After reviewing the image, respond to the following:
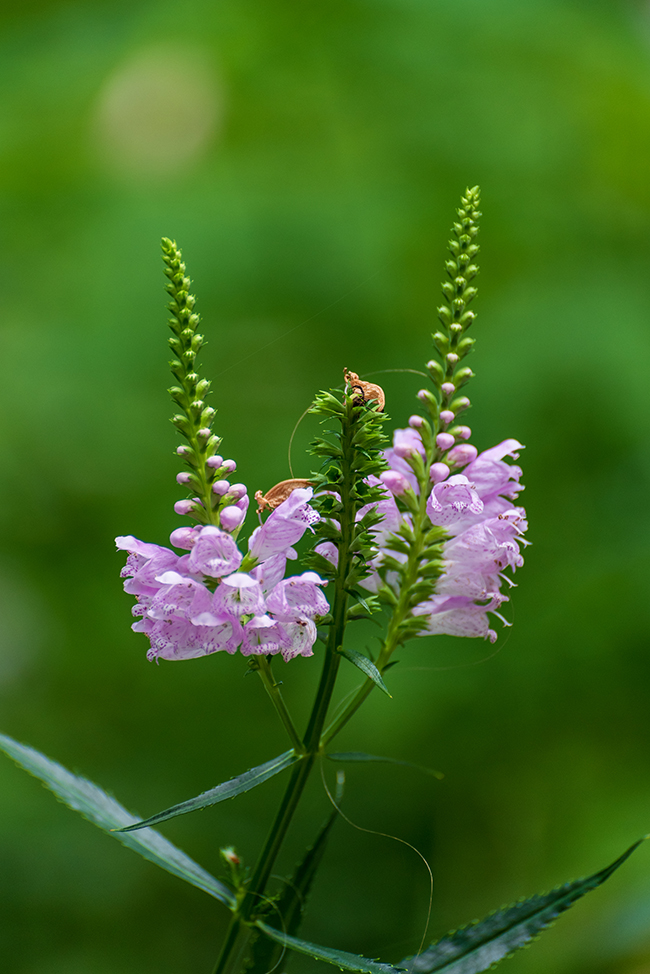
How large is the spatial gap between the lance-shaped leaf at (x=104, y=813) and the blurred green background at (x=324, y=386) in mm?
1815

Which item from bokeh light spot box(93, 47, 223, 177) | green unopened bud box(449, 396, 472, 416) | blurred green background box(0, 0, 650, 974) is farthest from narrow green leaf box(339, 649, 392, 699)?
bokeh light spot box(93, 47, 223, 177)

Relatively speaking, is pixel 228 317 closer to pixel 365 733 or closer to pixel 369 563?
pixel 365 733

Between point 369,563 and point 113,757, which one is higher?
point 369,563

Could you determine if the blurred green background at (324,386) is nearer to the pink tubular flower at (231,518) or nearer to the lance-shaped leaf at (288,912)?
the lance-shaped leaf at (288,912)

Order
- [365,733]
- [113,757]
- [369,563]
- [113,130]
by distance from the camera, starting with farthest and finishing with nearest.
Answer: [113,130] → [113,757] → [365,733] → [369,563]

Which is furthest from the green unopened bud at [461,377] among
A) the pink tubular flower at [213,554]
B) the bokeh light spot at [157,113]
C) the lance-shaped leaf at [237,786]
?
the bokeh light spot at [157,113]

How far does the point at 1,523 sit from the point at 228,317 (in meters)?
1.31

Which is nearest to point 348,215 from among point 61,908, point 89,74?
point 89,74

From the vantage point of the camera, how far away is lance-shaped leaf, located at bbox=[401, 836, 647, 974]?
102 centimetres

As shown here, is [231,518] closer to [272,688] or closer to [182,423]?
[182,423]

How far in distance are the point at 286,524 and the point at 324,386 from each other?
A: 2.48 m

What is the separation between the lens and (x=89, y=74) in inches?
150

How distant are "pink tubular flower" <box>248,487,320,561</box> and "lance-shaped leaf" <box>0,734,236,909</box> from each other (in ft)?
1.49

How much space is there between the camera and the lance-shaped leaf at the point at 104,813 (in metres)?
1.08
